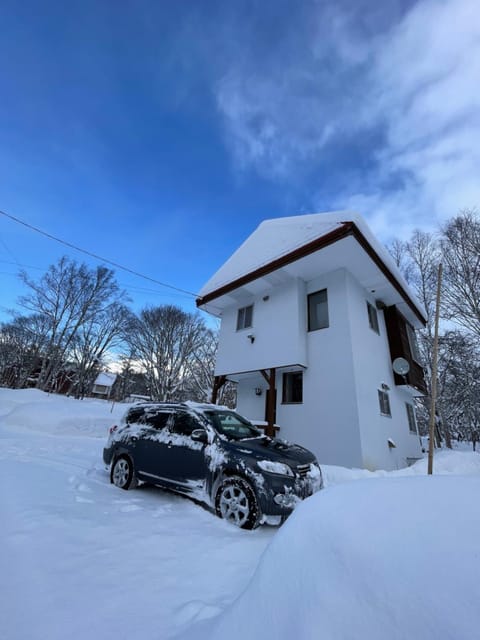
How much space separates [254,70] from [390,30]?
382cm

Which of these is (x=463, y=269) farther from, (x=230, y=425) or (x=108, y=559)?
(x=108, y=559)

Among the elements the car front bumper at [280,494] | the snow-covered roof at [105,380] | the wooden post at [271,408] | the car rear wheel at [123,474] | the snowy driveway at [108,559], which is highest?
the snow-covered roof at [105,380]

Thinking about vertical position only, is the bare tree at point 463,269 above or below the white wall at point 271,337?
above

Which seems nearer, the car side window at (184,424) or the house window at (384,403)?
the car side window at (184,424)

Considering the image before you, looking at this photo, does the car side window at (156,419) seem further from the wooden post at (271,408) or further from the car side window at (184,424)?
the wooden post at (271,408)

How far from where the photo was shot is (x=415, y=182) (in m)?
9.51

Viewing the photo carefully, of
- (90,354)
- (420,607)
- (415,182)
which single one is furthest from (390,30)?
(90,354)

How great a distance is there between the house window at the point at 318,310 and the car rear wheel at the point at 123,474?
6.85 meters

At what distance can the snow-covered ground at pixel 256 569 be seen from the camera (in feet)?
3.29

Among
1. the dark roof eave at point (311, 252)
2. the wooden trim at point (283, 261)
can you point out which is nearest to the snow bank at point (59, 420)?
the wooden trim at point (283, 261)

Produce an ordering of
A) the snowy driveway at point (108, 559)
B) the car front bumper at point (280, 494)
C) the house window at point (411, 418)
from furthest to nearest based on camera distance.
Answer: the house window at point (411, 418)
the car front bumper at point (280, 494)
the snowy driveway at point (108, 559)

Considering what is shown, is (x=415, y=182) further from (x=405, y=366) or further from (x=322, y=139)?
(x=405, y=366)

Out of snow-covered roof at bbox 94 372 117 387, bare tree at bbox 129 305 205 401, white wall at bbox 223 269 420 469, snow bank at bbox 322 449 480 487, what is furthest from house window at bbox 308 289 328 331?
snow-covered roof at bbox 94 372 117 387

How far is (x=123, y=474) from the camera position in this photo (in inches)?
→ 189
